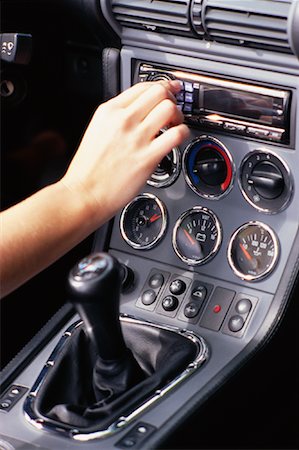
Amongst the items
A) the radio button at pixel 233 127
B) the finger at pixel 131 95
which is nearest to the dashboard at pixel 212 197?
the radio button at pixel 233 127

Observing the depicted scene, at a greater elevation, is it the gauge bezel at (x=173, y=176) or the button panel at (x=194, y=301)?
the gauge bezel at (x=173, y=176)

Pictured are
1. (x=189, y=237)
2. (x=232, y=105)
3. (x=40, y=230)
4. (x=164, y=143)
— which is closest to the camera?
(x=40, y=230)

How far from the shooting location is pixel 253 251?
1611mm

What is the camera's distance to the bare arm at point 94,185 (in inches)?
53.4

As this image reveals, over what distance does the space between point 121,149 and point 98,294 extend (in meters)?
0.25

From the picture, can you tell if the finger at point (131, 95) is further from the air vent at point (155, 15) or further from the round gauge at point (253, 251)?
the round gauge at point (253, 251)

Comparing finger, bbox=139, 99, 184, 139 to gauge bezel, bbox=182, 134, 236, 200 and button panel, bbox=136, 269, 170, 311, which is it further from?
button panel, bbox=136, 269, 170, 311

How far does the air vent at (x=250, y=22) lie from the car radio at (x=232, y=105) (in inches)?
3.4

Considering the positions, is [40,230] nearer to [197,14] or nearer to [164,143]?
[164,143]

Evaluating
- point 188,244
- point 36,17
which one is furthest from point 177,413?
point 36,17

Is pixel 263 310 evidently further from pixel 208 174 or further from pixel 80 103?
pixel 80 103

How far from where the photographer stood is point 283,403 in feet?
5.84

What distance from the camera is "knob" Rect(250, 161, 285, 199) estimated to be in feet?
5.12

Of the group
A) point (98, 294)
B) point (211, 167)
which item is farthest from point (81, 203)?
point (211, 167)
